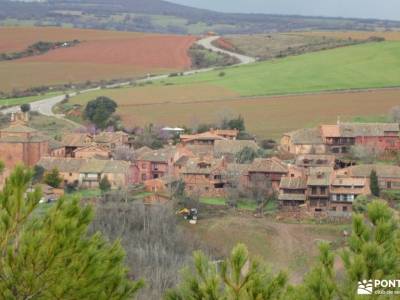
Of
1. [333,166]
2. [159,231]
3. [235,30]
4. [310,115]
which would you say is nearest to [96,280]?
[159,231]

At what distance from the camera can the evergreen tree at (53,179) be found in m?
35.4

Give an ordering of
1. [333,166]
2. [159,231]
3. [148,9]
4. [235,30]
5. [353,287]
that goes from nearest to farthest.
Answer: [353,287] < [159,231] < [333,166] < [235,30] < [148,9]

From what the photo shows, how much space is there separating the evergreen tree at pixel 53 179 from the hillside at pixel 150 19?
94019mm

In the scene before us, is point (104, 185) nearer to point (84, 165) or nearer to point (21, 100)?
point (84, 165)

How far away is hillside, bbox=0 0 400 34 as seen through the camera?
140375mm

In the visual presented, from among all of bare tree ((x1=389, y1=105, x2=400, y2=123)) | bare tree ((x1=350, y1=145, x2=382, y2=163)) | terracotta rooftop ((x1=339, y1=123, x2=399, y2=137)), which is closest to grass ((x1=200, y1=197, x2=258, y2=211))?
bare tree ((x1=350, y1=145, x2=382, y2=163))

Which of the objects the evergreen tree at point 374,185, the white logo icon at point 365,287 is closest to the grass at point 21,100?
the evergreen tree at point 374,185

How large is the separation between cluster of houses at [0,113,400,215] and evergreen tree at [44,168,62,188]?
890 mm

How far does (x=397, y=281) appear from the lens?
8.51m

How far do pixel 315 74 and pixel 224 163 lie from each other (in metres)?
32.7

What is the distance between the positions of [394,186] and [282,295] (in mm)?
26855

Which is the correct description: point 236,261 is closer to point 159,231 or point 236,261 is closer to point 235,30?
point 159,231

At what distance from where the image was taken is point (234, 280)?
8.46 meters

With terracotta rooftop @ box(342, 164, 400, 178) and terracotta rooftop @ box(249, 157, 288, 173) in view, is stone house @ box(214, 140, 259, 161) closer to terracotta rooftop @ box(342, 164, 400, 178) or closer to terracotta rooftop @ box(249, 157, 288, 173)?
terracotta rooftop @ box(249, 157, 288, 173)
